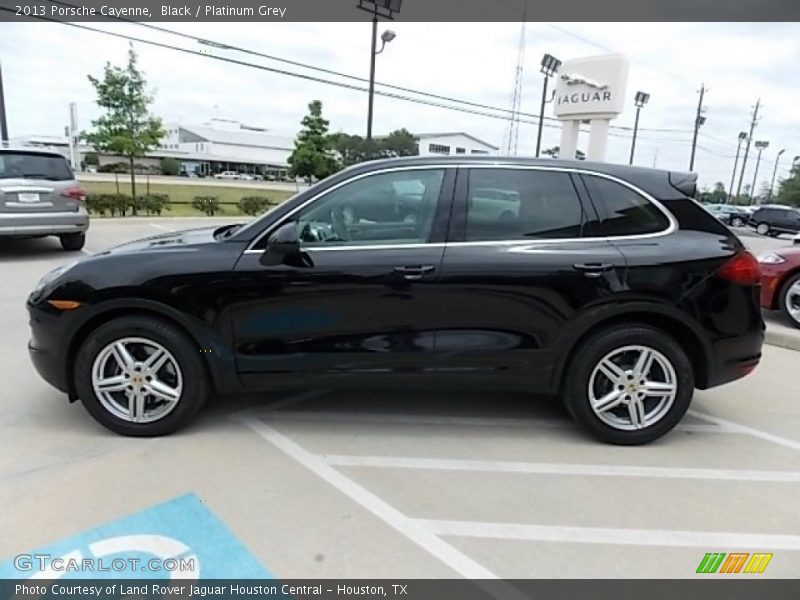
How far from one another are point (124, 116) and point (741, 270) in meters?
18.6

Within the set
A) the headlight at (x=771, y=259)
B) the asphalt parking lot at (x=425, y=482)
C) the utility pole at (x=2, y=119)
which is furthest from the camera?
the utility pole at (x=2, y=119)

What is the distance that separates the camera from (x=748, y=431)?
3.69 meters

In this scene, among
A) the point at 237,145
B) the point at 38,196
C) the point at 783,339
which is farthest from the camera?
the point at 237,145

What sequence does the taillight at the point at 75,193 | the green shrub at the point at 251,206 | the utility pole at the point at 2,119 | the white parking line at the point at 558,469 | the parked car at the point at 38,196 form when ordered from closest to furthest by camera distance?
the white parking line at the point at 558,469 < the parked car at the point at 38,196 < the taillight at the point at 75,193 < the utility pole at the point at 2,119 < the green shrub at the point at 251,206

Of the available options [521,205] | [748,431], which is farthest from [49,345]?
[748,431]

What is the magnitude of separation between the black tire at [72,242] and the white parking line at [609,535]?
359 inches

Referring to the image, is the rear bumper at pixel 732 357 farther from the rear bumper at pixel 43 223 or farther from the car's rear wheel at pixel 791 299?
the rear bumper at pixel 43 223

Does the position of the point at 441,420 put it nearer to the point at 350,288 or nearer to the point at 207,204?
the point at 350,288

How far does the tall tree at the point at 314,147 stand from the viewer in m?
32.8

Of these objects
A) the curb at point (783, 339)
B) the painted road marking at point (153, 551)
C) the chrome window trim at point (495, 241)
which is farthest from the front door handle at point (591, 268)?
the curb at point (783, 339)

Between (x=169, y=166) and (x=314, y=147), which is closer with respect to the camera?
(x=314, y=147)

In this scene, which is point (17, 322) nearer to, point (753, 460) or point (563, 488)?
point (563, 488)

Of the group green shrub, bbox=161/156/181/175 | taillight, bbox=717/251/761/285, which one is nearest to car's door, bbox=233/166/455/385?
taillight, bbox=717/251/761/285

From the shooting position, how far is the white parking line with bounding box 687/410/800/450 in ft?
11.6
